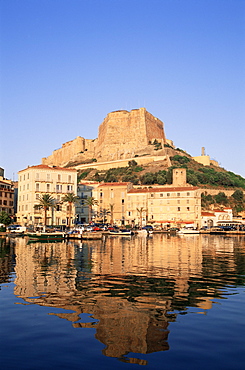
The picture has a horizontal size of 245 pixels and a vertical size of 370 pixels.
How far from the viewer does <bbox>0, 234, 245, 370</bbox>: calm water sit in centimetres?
828

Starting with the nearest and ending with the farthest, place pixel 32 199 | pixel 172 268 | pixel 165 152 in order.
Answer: pixel 172 268 < pixel 32 199 < pixel 165 152

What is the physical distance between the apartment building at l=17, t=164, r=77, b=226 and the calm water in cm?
5581

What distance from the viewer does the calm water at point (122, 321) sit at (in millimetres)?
8281

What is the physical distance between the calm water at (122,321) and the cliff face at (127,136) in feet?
393

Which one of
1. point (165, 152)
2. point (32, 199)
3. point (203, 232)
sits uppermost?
point (165, 152)

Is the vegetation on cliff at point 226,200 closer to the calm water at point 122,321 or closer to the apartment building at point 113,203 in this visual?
the apartment building at point 113,203

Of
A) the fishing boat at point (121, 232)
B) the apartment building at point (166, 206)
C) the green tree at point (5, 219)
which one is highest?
the apartment building at point (166, 206)

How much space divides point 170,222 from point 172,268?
219 ft

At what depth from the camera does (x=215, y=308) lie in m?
12.7

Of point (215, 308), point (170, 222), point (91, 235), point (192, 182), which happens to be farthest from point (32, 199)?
point (215, 308)

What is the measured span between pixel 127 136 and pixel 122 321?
452 ft

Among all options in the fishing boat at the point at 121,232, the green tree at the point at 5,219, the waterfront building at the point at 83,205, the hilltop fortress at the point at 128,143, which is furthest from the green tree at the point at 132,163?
the green tree at the point at 5,219

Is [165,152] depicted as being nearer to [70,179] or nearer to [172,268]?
[70,179]

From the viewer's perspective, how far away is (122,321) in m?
10.9
